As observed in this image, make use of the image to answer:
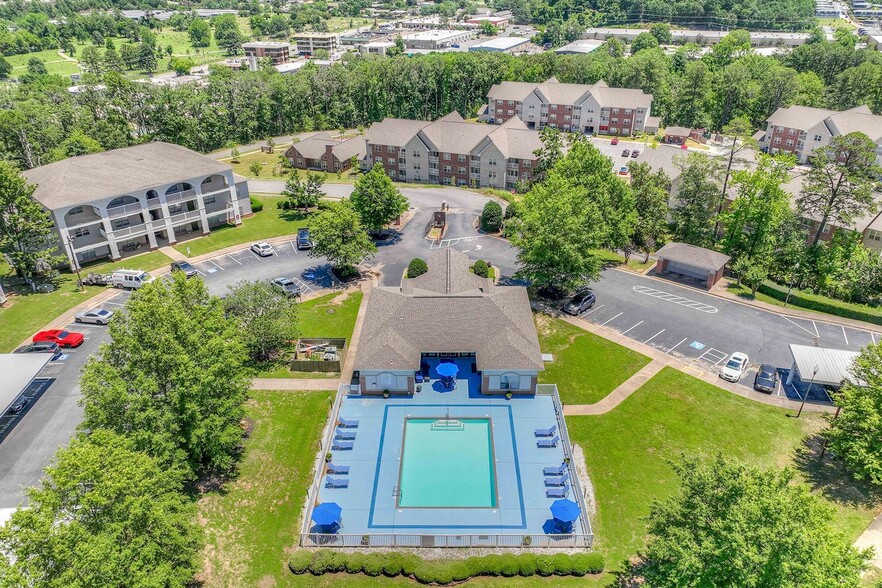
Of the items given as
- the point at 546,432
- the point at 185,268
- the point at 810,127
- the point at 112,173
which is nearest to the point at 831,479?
the point at 546,432

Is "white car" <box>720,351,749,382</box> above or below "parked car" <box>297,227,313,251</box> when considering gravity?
below

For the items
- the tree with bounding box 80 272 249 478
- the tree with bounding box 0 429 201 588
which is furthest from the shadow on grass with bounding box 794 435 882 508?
the tree with bounding box 0 429 201 588

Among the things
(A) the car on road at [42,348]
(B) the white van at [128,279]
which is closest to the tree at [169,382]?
(A) the car on road at [42,348]

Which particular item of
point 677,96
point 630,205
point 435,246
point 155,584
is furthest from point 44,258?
point 677,96

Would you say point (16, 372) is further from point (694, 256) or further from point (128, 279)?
point (694, 256)

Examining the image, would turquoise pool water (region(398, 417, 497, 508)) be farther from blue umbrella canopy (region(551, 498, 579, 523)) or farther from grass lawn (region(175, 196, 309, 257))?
grass lawn (region(175, 196, 309, 257))

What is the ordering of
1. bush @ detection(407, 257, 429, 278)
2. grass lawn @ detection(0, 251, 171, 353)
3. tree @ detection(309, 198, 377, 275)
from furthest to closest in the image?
bush @ detection(407, 257, 429, 278) → tree @ detection(309, 198, 377, 275) → grass lawn @ detection(0, 251, 171, 353)
